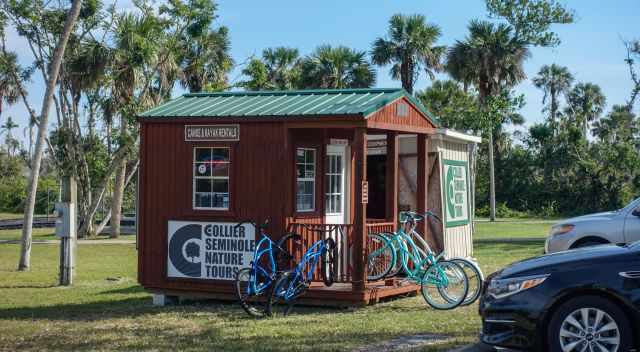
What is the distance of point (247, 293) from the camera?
41.7ft

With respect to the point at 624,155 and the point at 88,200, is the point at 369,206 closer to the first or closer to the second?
the point at 88,200

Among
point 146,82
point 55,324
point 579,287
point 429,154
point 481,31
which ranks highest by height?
point 481,31

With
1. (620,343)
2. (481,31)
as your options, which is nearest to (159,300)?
(620,343)

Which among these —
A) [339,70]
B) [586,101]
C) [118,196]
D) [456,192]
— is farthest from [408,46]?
[586,101]

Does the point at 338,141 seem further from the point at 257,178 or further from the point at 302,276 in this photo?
the point at 302,276

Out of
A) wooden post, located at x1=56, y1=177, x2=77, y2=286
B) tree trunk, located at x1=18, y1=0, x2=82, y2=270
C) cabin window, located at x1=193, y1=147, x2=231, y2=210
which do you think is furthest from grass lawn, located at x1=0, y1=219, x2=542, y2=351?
tree trunk, located at x1=18, y1=0, x2=82, y2=270

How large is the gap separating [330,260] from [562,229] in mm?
3944

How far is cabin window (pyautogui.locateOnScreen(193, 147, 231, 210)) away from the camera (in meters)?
13.9

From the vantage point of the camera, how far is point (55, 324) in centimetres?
1217

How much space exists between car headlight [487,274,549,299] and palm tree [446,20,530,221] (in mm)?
35435

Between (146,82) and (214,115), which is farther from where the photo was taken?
(146,82)

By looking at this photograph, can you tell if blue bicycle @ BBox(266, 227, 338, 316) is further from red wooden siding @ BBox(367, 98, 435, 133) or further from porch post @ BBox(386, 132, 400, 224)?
red wooden siding @ BBox(367, 98, 435, 133)

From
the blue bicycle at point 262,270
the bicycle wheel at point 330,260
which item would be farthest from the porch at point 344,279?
the blue bicycle at point 262,270

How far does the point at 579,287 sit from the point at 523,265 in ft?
2.50
